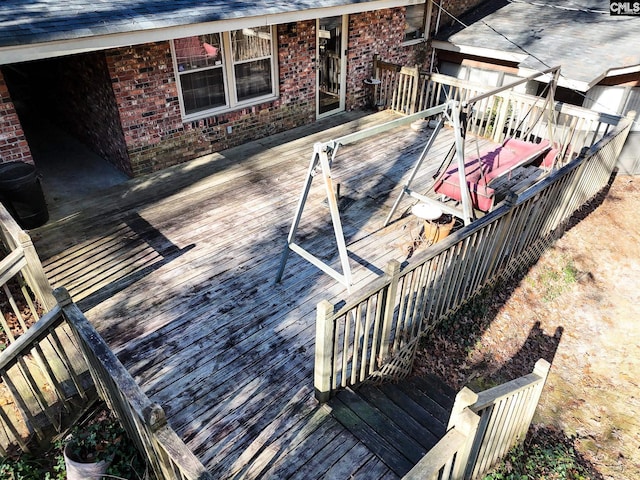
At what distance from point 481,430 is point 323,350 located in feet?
4.07

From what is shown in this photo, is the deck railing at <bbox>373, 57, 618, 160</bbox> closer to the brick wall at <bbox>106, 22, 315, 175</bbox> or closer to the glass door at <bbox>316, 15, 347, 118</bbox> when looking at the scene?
the glass door at <bbox>316, 15, 347, 118</bbox>

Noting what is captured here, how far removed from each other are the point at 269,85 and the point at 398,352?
237 inches

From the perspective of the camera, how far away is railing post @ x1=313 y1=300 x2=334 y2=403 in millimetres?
3271

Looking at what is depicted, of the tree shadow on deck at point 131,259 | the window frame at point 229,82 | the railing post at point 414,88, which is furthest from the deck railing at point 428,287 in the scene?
the window frame at point 229,82

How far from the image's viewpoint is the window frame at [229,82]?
7391 mm

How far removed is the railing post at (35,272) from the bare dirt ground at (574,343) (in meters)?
3.79

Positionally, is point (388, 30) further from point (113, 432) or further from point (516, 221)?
point (113, 432)

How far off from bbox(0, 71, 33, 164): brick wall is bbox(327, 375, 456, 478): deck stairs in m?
5.25

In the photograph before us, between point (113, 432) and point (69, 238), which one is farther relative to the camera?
point (69, 238)

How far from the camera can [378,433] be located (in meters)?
3.60

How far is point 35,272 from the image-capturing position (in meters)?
3.98

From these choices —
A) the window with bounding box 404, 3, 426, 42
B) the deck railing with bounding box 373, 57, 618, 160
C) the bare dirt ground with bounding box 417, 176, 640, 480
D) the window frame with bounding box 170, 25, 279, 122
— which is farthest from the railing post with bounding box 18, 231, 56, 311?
the window with bounding box 404, 3, 426, 42

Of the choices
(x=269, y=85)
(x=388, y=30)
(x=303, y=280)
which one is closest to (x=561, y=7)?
(x=388, y=30)

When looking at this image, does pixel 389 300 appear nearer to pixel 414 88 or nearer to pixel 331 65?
pixel 414 88
